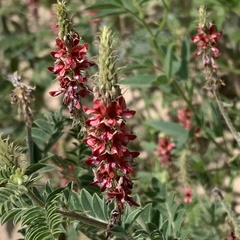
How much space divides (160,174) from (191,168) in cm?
23

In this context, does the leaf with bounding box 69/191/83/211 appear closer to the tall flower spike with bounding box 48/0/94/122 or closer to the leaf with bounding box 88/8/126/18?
the tall flower spike with bounding box 48/0/94/122

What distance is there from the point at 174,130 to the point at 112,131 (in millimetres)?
1174

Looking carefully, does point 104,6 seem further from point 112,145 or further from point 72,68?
point 112,145

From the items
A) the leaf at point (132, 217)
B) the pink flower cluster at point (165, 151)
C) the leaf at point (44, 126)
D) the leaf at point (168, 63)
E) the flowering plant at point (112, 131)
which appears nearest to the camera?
the flowering plant at point (112, 131)

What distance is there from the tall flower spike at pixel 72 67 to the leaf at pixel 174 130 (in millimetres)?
1011

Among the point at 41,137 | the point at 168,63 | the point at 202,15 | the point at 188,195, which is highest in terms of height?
the point at 202,15

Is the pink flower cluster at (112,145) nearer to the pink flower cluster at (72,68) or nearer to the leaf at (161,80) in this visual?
the pink flower cluster at (72,68)

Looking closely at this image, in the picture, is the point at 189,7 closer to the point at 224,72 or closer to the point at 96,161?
the point at 224,72

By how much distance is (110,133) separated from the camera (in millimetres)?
1347

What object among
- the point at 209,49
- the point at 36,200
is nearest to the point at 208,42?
the point at 209,49

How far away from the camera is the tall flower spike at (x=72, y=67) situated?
1458 millimetres

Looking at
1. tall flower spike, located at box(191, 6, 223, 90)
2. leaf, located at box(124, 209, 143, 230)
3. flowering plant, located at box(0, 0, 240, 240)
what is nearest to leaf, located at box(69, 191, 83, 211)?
flowering plant, located at box(0, 0, 240, 240)

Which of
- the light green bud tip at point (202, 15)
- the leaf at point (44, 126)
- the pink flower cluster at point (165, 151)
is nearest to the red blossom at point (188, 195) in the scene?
the pink flower cluster at point (165, 151)

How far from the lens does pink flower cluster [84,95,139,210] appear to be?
1.33 metres
